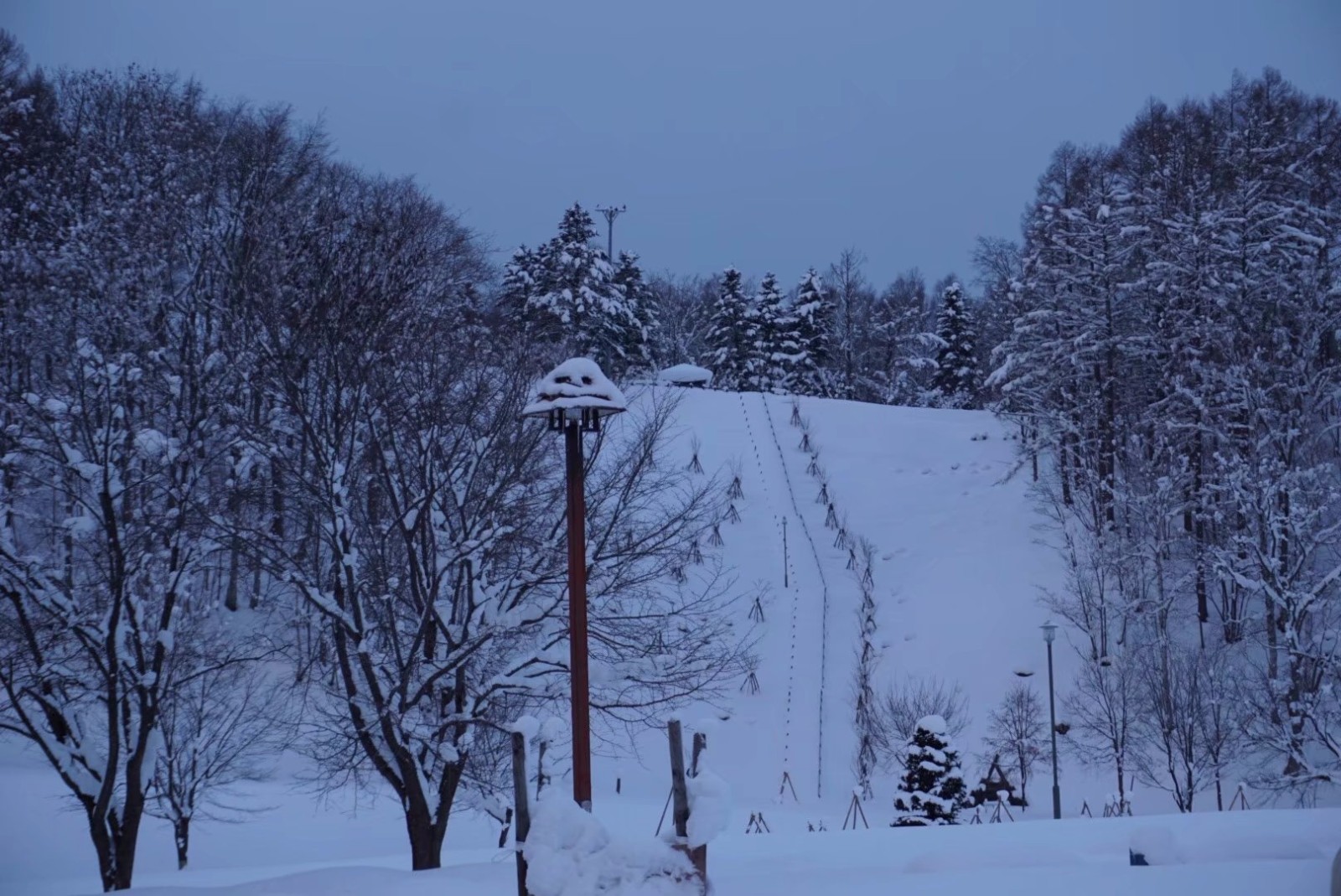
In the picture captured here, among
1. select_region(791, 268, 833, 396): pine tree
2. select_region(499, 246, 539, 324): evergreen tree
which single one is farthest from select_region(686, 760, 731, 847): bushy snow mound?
select_region(791, 268, 833, 396): pine tree

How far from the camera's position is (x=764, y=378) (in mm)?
47094

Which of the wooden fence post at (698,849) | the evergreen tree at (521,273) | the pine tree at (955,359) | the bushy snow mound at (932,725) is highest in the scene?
the evergreen tree at (521,273)

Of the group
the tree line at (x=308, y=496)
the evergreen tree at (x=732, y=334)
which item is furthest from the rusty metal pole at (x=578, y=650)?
the evergreen tree at (x=732, y=334)

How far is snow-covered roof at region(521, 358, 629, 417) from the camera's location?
6.40 meters

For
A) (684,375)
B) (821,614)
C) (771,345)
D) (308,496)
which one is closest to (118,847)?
(308,496)

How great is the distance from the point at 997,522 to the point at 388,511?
2138cm

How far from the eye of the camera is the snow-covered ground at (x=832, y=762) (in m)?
6.80

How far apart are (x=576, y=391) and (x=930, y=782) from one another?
32.4ft

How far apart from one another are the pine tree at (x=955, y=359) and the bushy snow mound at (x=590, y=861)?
135 feet

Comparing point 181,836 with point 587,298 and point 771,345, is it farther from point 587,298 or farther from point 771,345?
point 771,345

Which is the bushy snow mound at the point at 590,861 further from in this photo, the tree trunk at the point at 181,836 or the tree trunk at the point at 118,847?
the tree trunk at the point at 181,836

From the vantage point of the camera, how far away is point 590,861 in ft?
A: 18.0

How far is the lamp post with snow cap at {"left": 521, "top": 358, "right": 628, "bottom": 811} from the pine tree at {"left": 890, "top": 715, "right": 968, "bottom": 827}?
8621 mm

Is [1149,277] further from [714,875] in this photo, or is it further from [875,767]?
[714,875]
